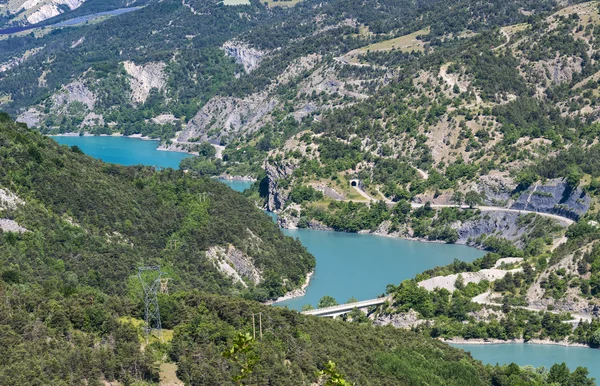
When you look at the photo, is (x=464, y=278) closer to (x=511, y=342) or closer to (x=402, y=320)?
(x=402, y=320)

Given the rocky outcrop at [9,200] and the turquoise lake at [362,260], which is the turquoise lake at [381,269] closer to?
the turquoise lake at [362,260]

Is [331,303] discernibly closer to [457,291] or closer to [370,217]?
[457,291]

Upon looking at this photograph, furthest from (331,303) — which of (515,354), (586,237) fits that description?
(586,237)

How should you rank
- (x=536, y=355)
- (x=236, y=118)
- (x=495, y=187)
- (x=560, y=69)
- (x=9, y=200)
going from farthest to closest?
(x=236, y=118)
(x=560, y=69)
(x=495, y=187)
(x=9, y=200)
(x=536, y=355)

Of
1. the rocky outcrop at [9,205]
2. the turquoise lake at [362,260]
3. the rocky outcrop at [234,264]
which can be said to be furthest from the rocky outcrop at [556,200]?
the rocky outcrop at [9,205]

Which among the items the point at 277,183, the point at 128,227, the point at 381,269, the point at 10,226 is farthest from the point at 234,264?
the point at 277,183

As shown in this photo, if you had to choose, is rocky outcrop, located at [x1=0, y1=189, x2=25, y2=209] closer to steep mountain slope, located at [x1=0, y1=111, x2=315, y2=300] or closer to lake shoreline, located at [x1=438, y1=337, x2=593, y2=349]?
steep mountain slope, located at [x1=0, y1=111, x2=315, y2=300]

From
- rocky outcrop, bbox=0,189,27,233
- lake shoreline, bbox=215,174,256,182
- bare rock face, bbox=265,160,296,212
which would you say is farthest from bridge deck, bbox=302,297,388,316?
lake shoreline, bbox=215,174,256,182
